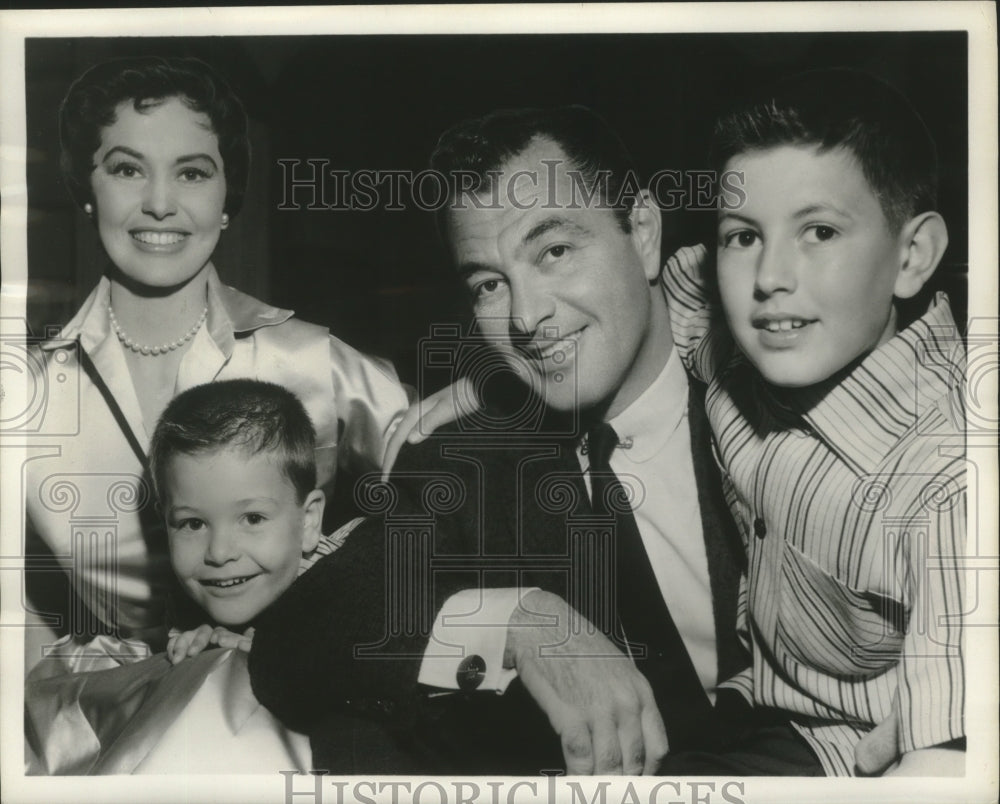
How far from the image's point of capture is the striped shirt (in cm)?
198

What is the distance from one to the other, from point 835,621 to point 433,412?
0.91 m

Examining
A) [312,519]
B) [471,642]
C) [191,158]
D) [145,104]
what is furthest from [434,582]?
[145,104]

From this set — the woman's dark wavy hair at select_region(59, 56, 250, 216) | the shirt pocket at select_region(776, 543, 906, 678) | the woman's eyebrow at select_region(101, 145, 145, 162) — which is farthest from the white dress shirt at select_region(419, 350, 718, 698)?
the woman's eyebrow at select_region(101, 145, 145, 162)

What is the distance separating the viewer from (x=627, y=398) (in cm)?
204

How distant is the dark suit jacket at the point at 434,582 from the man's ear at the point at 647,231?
39 centimetres

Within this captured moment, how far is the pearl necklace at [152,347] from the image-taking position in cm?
207

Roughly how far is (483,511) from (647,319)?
52 centimetres

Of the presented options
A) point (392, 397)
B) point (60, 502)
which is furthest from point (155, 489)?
point (392, 397)

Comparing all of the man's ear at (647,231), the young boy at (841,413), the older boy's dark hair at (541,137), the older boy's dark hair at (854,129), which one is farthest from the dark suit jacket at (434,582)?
the older boy's dark hair at (854,129)

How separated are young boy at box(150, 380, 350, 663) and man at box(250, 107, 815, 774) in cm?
7

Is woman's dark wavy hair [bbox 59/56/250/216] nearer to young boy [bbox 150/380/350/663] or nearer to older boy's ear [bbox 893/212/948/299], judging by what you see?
young boy [bbox 150/380/350/663]

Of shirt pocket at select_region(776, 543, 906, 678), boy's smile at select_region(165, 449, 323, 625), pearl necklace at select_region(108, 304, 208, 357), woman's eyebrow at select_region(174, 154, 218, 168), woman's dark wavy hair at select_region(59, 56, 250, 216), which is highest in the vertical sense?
woman's dark wavy hair at select_region(59, 56, 250, 216)

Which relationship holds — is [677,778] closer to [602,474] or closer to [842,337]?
[602,474]

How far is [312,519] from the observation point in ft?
6.68
